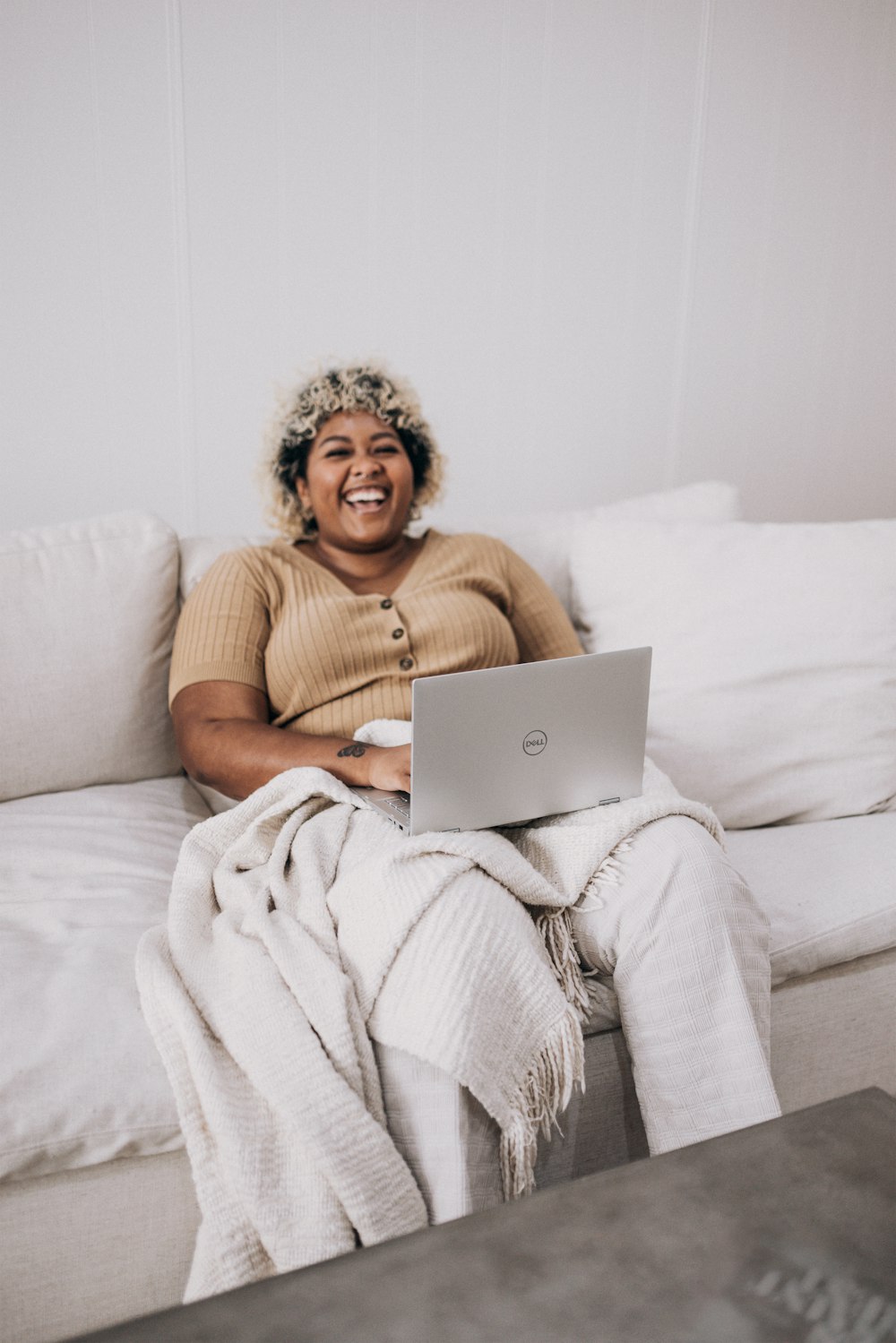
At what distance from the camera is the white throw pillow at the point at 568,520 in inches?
73.1

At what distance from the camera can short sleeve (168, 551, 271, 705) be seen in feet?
4.86

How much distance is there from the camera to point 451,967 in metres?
0.96

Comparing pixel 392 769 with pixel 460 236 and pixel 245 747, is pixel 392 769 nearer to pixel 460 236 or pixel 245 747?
pixel 245 747

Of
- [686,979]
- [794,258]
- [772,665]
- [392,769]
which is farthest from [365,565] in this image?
[794,258]

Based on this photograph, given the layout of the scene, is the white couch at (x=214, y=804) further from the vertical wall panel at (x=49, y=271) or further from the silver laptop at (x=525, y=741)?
the vertical wall panel at (x=49, y=271)

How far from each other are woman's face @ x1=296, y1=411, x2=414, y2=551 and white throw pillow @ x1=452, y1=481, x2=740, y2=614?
0.69 feet

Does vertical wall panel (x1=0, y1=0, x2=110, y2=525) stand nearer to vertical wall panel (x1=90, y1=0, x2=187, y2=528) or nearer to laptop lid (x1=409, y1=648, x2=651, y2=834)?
vertical wall panel (x1=90, y1=0, x2=187, y2=528)

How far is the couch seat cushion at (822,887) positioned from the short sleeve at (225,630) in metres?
0.77

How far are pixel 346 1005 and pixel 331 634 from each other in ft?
2.23

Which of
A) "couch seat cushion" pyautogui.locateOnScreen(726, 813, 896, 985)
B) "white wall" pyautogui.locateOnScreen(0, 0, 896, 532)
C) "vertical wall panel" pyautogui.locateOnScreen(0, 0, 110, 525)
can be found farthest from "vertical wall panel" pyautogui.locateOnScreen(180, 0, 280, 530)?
"couch seat cushion" pyautogui.locateOnScreen(726, 813, 896, 985)

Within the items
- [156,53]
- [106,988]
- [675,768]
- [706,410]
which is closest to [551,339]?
[706,410]

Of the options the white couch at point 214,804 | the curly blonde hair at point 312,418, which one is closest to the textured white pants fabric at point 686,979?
the white couch at point 214,804

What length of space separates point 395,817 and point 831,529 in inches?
39.6

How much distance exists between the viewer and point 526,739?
3.61 ft
